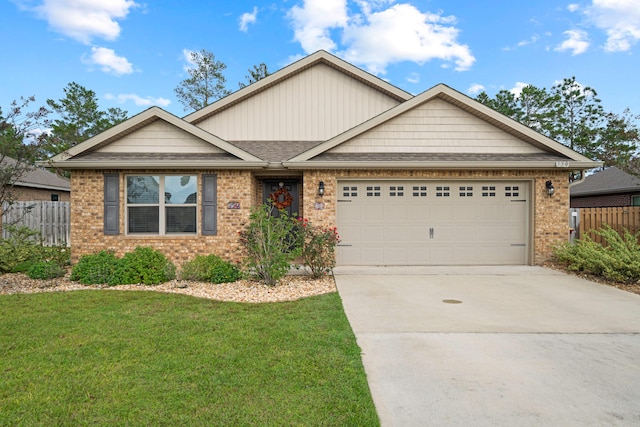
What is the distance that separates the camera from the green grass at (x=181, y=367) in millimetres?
2846

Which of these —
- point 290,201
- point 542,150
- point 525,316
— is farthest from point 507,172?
point 290,201

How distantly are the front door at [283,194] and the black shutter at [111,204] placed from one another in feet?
12.8

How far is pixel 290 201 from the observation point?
36.7 feet

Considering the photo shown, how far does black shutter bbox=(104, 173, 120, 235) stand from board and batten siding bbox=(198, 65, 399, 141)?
374cm

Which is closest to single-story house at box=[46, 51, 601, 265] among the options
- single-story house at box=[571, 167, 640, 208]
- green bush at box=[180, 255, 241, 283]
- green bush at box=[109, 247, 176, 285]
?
green bush at box=[180, 255, 241, 283]

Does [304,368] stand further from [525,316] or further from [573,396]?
[525,316]

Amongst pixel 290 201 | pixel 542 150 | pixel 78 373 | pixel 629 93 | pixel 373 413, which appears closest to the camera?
pixel 373 413

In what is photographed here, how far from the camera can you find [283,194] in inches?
437

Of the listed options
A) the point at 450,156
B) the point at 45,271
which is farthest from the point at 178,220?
the point at 450,156

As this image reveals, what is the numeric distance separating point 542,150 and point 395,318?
24.6 ft

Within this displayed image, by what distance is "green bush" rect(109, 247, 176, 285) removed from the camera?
771 centimetres

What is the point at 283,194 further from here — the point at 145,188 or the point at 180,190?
the point at 145,188

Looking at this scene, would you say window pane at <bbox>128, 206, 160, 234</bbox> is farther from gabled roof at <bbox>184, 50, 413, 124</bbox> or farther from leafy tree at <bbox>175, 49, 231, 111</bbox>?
leafy tree at <bbox>175, 49, 231, 111</bbox>

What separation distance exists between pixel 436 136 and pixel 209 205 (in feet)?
20.6
